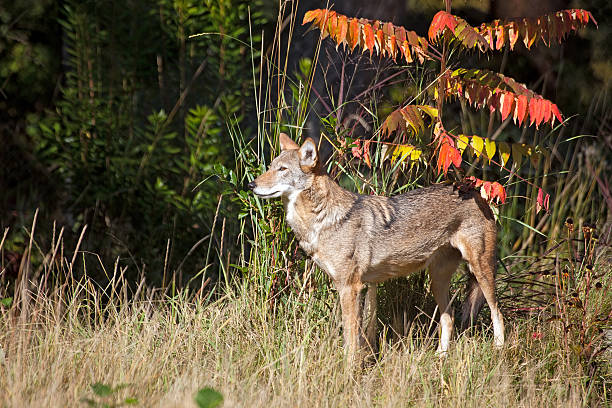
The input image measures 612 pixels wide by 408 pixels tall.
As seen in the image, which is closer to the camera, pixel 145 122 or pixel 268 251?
pixel 268 251

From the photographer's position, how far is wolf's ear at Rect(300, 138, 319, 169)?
17.0 ft

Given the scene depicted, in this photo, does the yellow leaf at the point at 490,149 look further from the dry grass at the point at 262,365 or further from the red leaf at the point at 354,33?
the dry grass at the point at 262,365

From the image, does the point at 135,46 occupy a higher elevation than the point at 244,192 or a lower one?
higher

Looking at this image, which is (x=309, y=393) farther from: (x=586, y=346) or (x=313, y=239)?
(x=586, y=346)

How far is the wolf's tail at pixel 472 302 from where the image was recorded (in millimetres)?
5824

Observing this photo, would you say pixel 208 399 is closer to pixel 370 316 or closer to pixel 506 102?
pixel 370 316

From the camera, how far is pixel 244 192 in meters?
5.51

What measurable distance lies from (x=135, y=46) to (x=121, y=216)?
6.03 feet

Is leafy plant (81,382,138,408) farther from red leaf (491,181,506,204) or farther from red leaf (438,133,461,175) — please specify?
red leaf (491,181,506,204)

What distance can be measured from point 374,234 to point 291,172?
753 mm

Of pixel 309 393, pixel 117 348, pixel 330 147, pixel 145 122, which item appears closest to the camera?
pixel 309 393

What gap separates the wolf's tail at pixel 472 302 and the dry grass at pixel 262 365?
0.21 metres

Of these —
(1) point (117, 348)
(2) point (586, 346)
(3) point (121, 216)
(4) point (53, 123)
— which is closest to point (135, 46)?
(4) point (53, 123)

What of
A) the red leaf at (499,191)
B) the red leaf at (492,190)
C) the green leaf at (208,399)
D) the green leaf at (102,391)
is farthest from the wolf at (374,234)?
the green leaf at (102,391)
